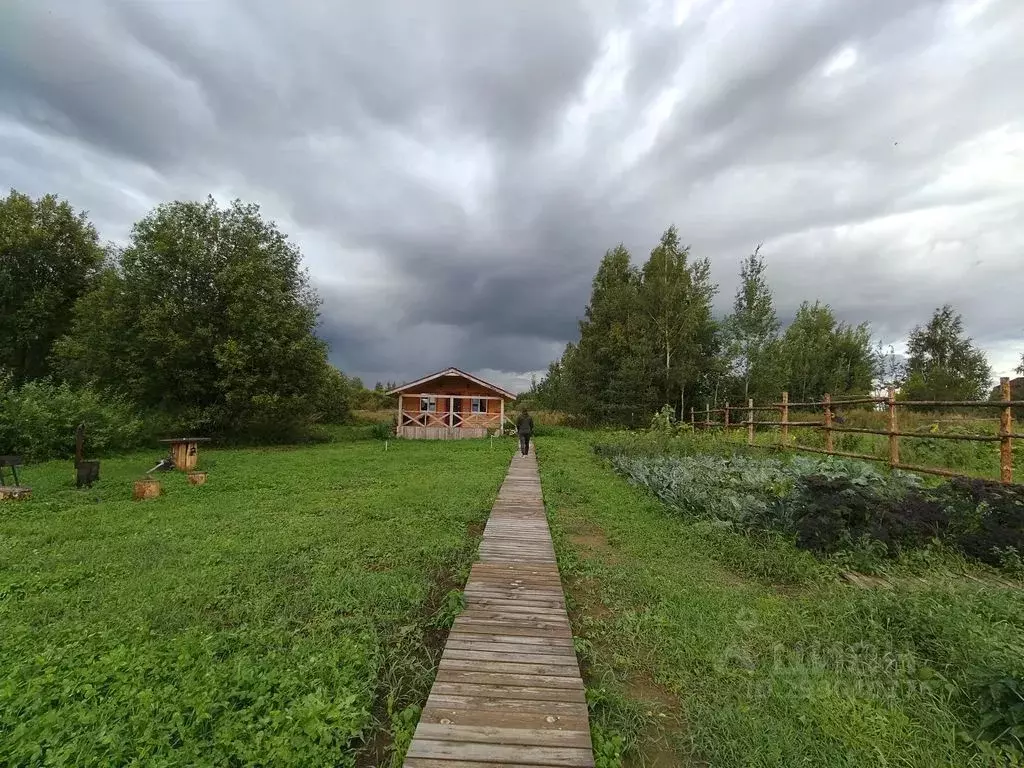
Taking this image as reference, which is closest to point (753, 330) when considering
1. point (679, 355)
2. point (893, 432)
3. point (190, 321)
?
point (679, 355)

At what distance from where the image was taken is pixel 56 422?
46.3 feet

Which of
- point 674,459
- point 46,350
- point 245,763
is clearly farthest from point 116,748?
point 46,350

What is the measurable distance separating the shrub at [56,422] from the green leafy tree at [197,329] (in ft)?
11.2

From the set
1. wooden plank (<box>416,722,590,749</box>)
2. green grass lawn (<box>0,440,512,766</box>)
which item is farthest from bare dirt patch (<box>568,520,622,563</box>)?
wooden plank (<box>416,722,590,749</box>)

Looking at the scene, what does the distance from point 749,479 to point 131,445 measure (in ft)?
64.1

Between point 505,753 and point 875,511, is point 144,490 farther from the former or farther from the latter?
point 875,511

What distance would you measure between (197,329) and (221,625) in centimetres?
1941

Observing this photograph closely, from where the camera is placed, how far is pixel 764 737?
97.3 inches

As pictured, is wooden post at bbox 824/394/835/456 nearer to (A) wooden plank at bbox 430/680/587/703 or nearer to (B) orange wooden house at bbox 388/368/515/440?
(A) wooden plank at bbox 430/680/587/703

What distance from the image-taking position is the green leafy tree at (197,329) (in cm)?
1970

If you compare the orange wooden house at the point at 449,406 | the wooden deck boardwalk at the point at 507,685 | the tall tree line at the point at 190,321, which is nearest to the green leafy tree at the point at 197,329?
the tall tree line at the point at 190,321

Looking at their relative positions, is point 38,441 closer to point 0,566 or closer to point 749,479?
point 0,566

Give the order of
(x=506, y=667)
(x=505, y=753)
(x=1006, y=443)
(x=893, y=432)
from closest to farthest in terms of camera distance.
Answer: (x=505, y=753)
(x=506, y=667)
(x=1006, y=443)
(x=893, y=432)

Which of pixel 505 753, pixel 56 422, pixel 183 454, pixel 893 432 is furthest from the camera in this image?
pixel 56 422
